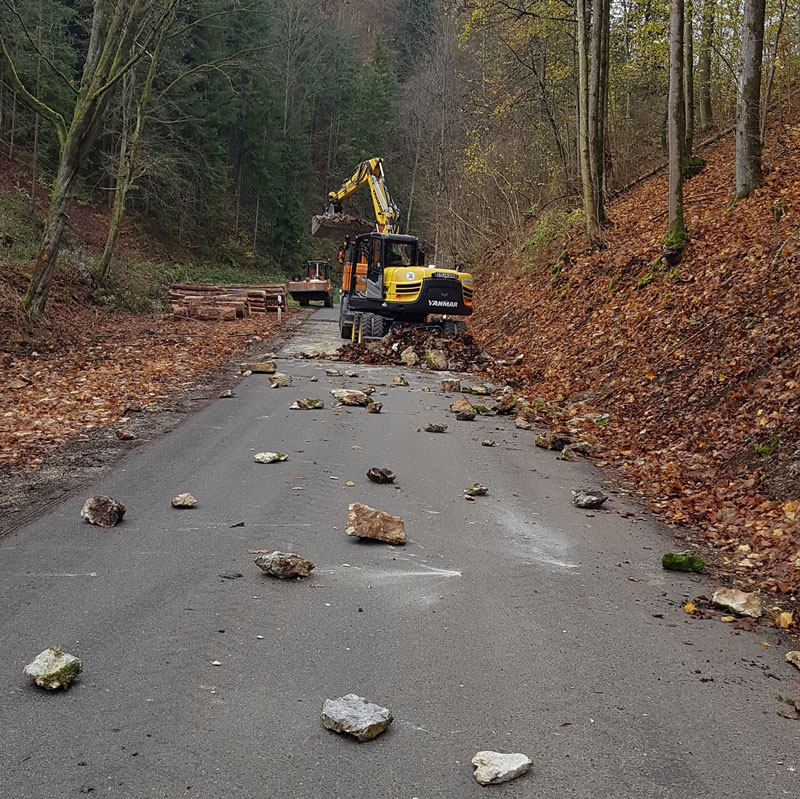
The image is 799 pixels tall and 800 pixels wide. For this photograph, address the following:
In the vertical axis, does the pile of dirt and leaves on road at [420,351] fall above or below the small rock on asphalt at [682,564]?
above

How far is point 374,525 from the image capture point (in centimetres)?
541

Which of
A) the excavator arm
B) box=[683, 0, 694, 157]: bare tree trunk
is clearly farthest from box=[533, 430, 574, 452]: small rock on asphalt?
the excavator arm

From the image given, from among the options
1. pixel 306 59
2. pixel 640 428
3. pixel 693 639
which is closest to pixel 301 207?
pixel 306 59

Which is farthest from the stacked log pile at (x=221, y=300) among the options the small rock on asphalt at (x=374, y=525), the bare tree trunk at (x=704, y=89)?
the small rock on asphalt at (x=374, y=525)

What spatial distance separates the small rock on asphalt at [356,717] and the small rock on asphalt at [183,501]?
3.09 m

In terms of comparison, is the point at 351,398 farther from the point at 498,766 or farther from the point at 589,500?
the point at 498,766

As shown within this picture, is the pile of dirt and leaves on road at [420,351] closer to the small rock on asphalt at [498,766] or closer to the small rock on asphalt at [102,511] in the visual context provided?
the small rock on asphalt at [102,511]

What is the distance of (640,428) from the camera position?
360 inches

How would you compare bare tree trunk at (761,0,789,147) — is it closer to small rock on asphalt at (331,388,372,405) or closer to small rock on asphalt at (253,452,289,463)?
small rock on asphalt at (331,388,372,405)

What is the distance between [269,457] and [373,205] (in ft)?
61.7

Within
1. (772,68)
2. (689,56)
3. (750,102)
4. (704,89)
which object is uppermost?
(704,89)

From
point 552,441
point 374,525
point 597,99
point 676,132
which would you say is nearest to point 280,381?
point 552,441

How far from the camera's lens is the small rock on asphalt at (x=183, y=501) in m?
5.93

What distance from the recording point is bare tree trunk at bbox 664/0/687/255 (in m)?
12.9
